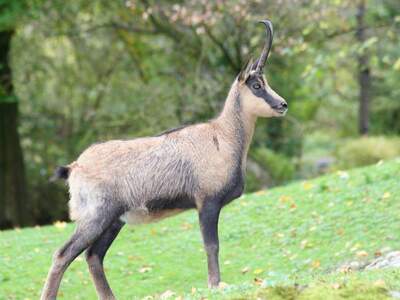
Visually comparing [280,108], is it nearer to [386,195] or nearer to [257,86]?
[257,86]

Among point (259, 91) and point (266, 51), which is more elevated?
point (266, 51)

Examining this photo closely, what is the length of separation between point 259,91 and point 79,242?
8.20 feet

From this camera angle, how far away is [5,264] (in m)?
12.3

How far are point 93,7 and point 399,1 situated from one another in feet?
29.8

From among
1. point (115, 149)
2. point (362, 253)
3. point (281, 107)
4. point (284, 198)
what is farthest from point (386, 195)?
point (115, 149)

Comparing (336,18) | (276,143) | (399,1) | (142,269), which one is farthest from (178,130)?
(276,143)

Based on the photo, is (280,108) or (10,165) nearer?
(280,108)

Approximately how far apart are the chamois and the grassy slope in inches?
54.0

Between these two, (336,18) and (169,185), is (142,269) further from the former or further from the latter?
(336,18)

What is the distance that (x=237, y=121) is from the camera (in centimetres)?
891

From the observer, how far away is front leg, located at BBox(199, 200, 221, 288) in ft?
27.5

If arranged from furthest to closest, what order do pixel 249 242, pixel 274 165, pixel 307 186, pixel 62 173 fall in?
pixel 274 165 < pixel 307 186 < pixel 249 242 < pixel 62 173

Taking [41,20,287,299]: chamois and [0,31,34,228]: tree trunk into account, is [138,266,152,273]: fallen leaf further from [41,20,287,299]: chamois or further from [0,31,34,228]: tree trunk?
[0,31,34,228]: tree trunk

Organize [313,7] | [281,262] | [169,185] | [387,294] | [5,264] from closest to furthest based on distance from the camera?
[387,294]
[169,185]
[281,262]
[5,264]
[313,7]
